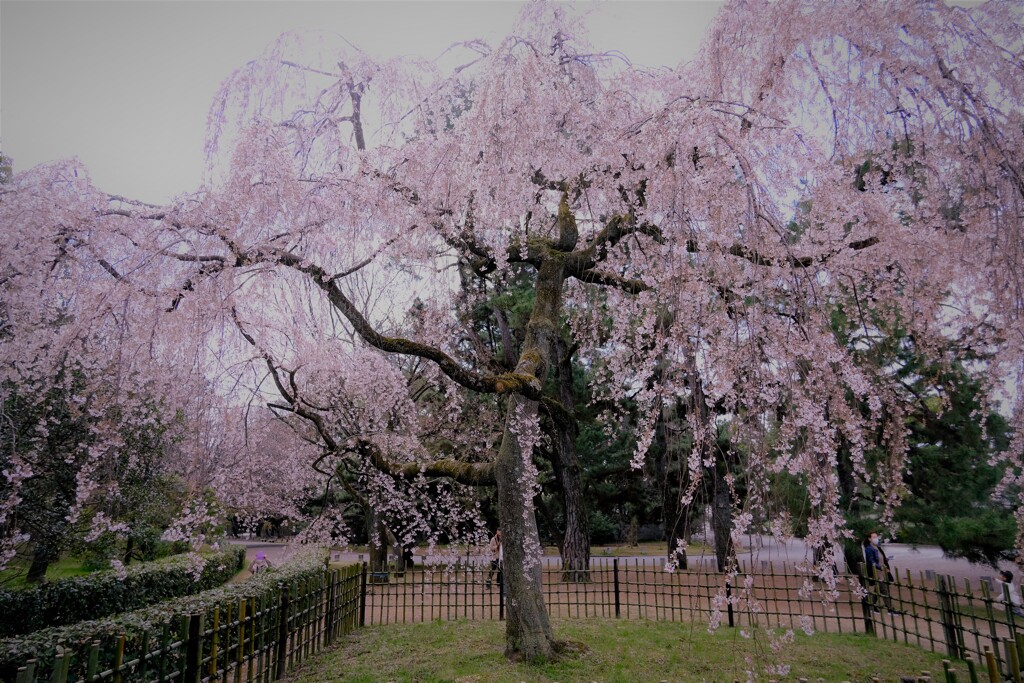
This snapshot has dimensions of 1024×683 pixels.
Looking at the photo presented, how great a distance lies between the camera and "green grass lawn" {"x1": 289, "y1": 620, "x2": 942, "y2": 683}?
5.77m

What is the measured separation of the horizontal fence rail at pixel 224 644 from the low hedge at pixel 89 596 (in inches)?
129

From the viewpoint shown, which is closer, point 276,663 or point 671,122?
point 671,122

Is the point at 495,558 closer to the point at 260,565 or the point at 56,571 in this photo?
the point at 260,565

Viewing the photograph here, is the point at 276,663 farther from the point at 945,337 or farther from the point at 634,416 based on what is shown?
the point at 634,416

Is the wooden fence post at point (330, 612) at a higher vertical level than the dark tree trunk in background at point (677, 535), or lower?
lower

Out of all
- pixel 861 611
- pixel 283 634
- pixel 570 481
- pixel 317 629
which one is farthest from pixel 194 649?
pixel 570 481

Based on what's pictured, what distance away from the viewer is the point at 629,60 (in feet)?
17.4

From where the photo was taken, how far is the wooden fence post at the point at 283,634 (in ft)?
19.1

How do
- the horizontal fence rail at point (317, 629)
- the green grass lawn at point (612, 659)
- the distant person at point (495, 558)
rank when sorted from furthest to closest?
the distant person at point (495, 558) → the green grass lawn at point (612, 659) → the horizontal fence rail at point (317, 629)

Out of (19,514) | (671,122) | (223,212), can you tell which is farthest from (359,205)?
(19,514)

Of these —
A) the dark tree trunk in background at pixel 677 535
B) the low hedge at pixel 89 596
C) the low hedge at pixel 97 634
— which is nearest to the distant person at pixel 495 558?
the dark tree trunk in background at pixel 677 535

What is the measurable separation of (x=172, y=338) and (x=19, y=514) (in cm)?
421

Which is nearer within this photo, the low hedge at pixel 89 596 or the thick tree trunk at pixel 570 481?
the low hedge at pixel 89 596

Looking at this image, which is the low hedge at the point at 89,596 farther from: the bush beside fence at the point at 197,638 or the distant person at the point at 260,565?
the bush beside fence at the point at 197,638
